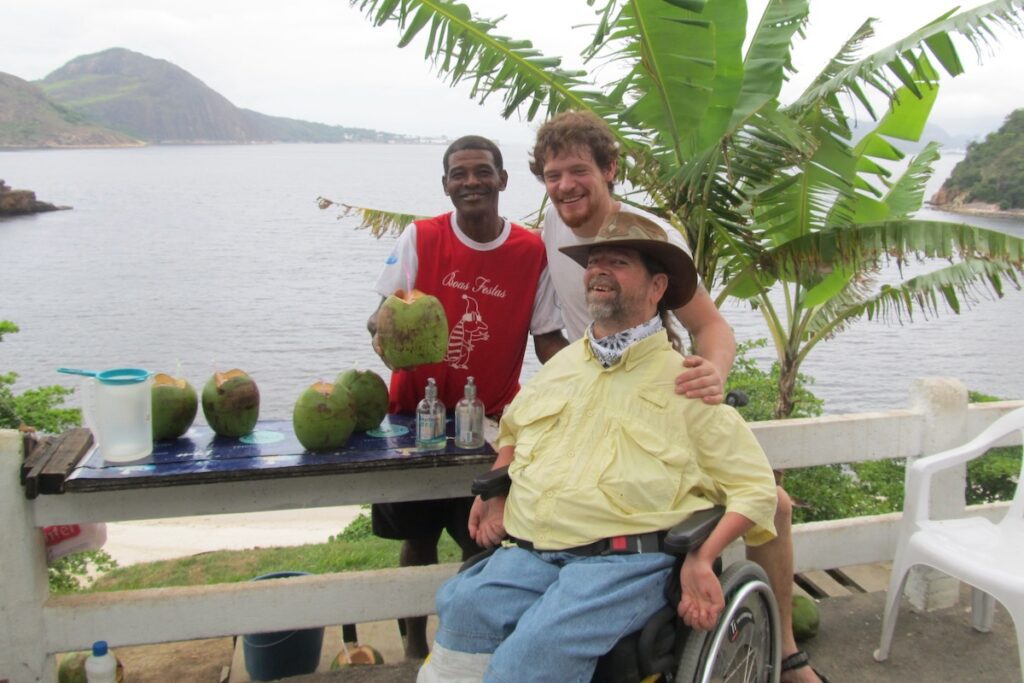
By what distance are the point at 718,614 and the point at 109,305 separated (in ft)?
134

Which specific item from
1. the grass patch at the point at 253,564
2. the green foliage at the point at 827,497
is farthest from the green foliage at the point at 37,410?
the green foliage at the point at 827,497

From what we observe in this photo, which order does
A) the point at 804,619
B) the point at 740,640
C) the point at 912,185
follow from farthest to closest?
the point at 912,185 < the point at 804,619 < the point at 740,640

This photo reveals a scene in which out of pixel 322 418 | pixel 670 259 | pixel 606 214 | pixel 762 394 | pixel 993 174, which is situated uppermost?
pixel 993 174

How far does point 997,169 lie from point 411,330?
94.8ft

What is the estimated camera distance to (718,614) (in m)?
2.44

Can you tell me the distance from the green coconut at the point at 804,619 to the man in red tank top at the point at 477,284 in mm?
1315

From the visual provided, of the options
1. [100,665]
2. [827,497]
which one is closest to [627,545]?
[100,665]

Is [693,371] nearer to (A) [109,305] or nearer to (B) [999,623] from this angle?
(B) [999,623]

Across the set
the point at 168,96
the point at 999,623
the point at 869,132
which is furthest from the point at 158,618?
the point at 168,96

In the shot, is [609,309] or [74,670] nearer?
[609,309]

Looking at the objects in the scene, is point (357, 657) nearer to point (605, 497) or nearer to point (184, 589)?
point (184, 589)

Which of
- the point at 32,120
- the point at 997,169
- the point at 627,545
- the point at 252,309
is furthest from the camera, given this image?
the point at 32,120

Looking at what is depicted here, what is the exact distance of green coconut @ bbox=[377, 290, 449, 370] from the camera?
3139 mm

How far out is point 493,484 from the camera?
2.90 m
